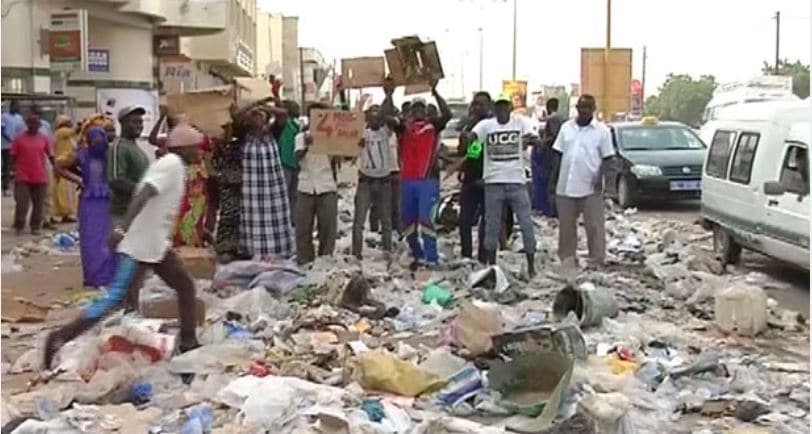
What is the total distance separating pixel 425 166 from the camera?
1159 cm

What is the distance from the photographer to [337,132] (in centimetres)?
1111

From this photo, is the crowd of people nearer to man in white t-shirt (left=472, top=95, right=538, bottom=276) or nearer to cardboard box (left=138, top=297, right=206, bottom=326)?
man in white t-shirt (left=472, top=95, right=538, bottom=276)

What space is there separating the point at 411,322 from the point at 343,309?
0.59m

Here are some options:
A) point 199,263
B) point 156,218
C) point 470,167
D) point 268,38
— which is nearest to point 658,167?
point 470,167

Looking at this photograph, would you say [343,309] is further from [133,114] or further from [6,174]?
[6,174]

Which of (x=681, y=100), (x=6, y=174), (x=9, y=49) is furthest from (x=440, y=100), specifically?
(x=681, y=100)

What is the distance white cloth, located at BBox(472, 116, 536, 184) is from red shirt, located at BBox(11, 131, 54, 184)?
705cm

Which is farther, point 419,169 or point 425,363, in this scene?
point 419,169

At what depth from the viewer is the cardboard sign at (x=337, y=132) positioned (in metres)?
11.1

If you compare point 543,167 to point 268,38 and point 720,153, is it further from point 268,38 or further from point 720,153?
point 268,38

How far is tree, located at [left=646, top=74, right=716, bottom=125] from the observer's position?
3809 inches

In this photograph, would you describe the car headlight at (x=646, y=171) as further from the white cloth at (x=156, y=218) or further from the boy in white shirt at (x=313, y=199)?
the white cloth at (x=156, y=218)

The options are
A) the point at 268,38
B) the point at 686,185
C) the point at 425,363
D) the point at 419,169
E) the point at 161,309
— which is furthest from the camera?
the point at 268,38

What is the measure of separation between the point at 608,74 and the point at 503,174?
17.7 m
